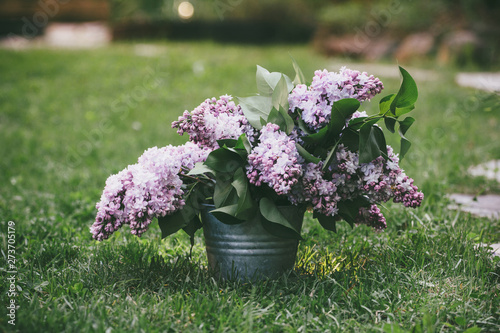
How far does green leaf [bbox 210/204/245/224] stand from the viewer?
1877 millimetres

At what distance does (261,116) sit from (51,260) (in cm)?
112

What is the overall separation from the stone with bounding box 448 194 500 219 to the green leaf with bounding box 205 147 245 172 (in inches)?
61.0

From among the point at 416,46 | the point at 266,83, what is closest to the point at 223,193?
the point at 266,83

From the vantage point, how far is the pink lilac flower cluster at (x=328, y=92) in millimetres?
1938

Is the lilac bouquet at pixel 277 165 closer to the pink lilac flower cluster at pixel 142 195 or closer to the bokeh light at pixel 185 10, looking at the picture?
the pink lilac flower cluster at pixel 142 195

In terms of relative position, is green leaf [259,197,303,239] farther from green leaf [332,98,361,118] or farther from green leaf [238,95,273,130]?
green leaf [332,98,361,118]

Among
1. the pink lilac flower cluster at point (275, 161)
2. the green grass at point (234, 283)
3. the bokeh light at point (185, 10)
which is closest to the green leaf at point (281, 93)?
the pink lilac flower cluster at point (275, 161)

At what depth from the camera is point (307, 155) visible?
6.25ft

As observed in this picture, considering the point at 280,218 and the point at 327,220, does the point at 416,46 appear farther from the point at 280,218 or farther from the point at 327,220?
the point at 280,218

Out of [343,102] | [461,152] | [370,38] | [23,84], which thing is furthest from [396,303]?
[370,38]

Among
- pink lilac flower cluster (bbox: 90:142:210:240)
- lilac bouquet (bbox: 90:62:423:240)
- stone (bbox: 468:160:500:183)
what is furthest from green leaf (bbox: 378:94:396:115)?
stone (bbox: 468:160:500:183)

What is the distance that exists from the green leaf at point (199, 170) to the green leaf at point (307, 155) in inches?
12.7

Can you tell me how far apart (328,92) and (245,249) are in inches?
26.1

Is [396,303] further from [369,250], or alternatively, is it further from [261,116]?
[261,116]
